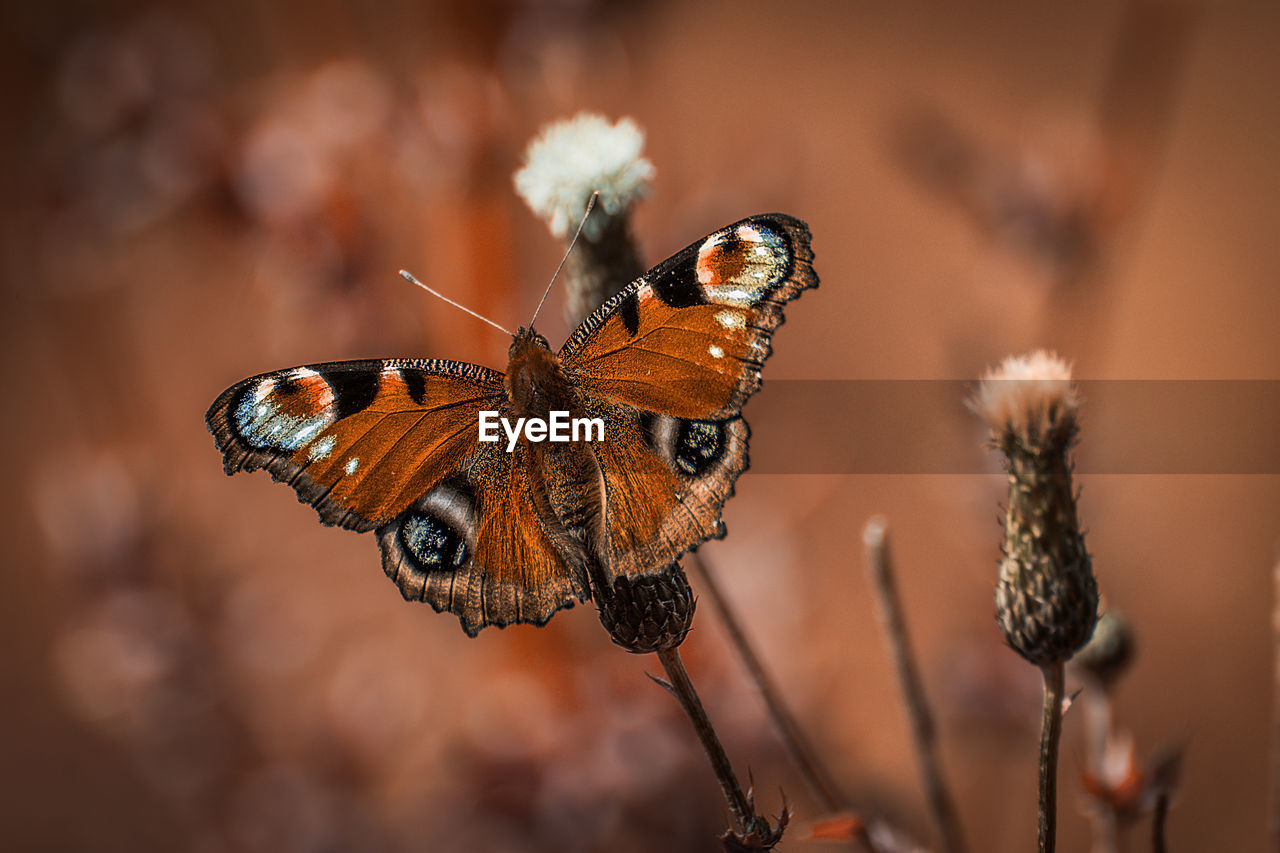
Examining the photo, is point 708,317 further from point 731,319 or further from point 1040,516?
point 1040,516

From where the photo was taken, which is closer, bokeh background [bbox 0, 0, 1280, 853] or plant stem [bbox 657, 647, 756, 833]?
plant stem [bbox 657, 647, 756, 833]

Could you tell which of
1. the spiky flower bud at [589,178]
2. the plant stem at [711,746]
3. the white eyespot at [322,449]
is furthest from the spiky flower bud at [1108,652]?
the white eyespot at [322,449]

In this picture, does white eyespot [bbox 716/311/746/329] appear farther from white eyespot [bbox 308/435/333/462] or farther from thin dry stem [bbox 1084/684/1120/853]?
thin dry stem [bbox 1084/684/1120/853]

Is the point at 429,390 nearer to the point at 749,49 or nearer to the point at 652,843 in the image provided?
the point at 652,843

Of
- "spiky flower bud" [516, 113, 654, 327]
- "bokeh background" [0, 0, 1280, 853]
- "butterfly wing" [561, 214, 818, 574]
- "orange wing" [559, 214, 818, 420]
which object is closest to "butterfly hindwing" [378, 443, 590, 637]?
"butterfly wing" [561, 214, 818, 574]

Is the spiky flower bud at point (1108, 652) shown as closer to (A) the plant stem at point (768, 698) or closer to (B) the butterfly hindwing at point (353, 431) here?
(A) the plant stem at point (768, 698)

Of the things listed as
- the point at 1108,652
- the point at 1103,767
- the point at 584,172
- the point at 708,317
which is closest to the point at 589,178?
the point at 584,172
